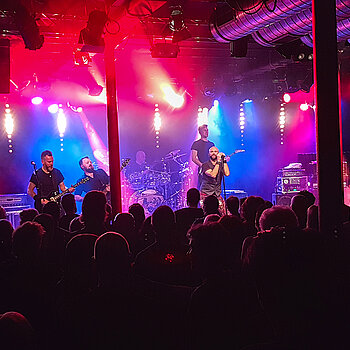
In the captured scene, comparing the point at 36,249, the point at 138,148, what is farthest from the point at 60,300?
the point at 138,148

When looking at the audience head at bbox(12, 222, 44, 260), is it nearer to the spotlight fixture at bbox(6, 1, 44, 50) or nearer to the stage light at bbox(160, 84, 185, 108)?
the spotlight fixture at bbox(6, 1, 44, 50)

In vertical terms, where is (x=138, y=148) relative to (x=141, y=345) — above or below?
above

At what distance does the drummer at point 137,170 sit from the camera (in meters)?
12.2

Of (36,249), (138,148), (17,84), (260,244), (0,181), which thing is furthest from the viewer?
(138,148)

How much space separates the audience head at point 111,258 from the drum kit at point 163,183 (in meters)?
9.68

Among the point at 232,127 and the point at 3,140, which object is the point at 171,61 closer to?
the point at 232,127

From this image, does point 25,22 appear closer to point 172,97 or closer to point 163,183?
point 163,183

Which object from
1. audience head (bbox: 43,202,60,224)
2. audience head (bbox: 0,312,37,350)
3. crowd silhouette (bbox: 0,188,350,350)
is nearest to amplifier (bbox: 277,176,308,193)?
audience head (bbox: 43,202,60,224)

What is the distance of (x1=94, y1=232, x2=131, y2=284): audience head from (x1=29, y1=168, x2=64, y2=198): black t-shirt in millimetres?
7253

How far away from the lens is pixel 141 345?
221 centimetres

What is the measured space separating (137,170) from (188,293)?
10.2 m

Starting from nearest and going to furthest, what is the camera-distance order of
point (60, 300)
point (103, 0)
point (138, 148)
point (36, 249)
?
point (60, 300) → point (36, 249) → point (103, 0) → point (138, 148)

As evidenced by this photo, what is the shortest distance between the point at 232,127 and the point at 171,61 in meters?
3.44

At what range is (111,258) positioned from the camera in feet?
7.76
